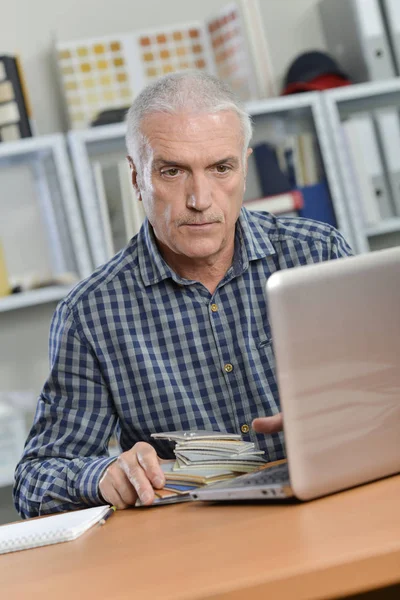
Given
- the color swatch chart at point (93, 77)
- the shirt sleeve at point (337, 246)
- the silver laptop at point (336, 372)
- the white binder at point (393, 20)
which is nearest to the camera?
the silver laptop at point (336, 372)

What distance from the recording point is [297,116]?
328 cm

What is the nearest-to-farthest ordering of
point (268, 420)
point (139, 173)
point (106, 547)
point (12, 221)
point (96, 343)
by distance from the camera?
point (106, 547), point (268, 420), point (96, 343), point (139, 173), point (12, 221)

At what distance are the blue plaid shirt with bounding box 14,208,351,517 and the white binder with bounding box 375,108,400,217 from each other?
1.37 meters

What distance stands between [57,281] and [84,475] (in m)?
1.52

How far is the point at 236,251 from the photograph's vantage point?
181 cm

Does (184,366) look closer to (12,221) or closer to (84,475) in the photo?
(84,475)

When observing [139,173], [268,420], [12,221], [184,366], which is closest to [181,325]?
[184,366]

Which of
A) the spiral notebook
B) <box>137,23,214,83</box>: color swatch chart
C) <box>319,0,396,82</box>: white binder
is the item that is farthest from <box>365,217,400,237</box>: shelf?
the spiral notebook

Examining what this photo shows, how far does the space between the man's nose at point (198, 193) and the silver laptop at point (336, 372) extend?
23.3 inches

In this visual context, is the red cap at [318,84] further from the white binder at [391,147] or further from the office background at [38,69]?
the office background at [38,69]

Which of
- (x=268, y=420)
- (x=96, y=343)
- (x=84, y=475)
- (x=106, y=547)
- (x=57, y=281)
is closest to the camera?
(x=106, y=547)

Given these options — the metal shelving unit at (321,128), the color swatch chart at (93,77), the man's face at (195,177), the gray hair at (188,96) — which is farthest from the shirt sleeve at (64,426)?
the metal shelving unit at (321,128)

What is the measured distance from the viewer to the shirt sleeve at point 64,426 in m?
1.51

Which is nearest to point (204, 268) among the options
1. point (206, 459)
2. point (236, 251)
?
point (236, 251)
